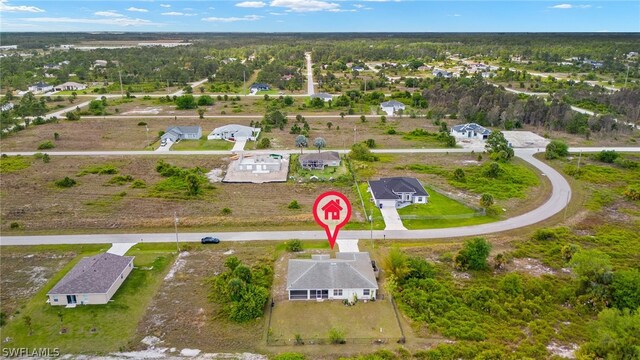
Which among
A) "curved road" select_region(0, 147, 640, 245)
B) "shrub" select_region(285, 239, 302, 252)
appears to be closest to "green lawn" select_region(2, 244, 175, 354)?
"curved road" select_region(0, 147, 640, 245)

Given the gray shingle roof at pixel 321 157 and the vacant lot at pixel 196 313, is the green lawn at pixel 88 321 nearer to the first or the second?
the vacant lot at pixel 196 313

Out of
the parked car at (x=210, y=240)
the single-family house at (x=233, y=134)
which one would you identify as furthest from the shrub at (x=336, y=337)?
the single-family house at (x=233, y=134)

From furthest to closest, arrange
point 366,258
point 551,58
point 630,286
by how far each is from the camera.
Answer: point 551,58
point 366,258
point 630,286

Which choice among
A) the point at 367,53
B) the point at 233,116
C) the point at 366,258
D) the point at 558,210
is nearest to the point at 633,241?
the point at 558,210

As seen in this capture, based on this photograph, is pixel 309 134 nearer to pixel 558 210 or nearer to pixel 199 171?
pixel 199 171

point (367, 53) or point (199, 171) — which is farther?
point (367, 53)

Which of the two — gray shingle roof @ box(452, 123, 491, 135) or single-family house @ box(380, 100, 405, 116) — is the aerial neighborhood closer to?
gray shingle roof @ box(452, 123, 491, 135)

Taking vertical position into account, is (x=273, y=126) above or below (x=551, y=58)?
below
